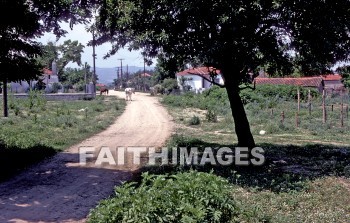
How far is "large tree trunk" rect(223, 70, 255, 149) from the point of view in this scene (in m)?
11.9

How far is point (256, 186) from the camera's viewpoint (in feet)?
30.9

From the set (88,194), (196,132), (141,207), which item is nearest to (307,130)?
(196,132)

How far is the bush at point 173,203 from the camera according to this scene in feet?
18.0

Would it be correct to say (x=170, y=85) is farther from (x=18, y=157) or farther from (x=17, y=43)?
(x=17, y=43)

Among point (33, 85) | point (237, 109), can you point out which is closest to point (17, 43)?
point (237, 109)

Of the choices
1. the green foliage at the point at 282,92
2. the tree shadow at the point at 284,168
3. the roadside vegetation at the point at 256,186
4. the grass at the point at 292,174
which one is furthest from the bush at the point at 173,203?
the green foliage at the point at 282,92

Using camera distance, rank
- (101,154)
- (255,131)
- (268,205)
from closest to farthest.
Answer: (268,205)
(101,154)
(255,131)

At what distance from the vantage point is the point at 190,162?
1220cm

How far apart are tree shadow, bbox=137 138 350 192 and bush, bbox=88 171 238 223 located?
2002 mm

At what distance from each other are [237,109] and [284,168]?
224cm

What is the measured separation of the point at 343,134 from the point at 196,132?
A: 7072 mm

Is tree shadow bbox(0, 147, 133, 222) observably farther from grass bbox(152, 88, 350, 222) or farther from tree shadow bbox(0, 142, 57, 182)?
grass bbox(152, 88, 350, 222)

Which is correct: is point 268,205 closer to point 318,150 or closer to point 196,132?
point 318,150

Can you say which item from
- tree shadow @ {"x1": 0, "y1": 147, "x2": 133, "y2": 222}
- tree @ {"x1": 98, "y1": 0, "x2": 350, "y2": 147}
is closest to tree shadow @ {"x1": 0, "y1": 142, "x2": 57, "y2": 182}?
tree shadow @ {"x1": 0, "y1": 147, "x2": 133, "y2": 222}
